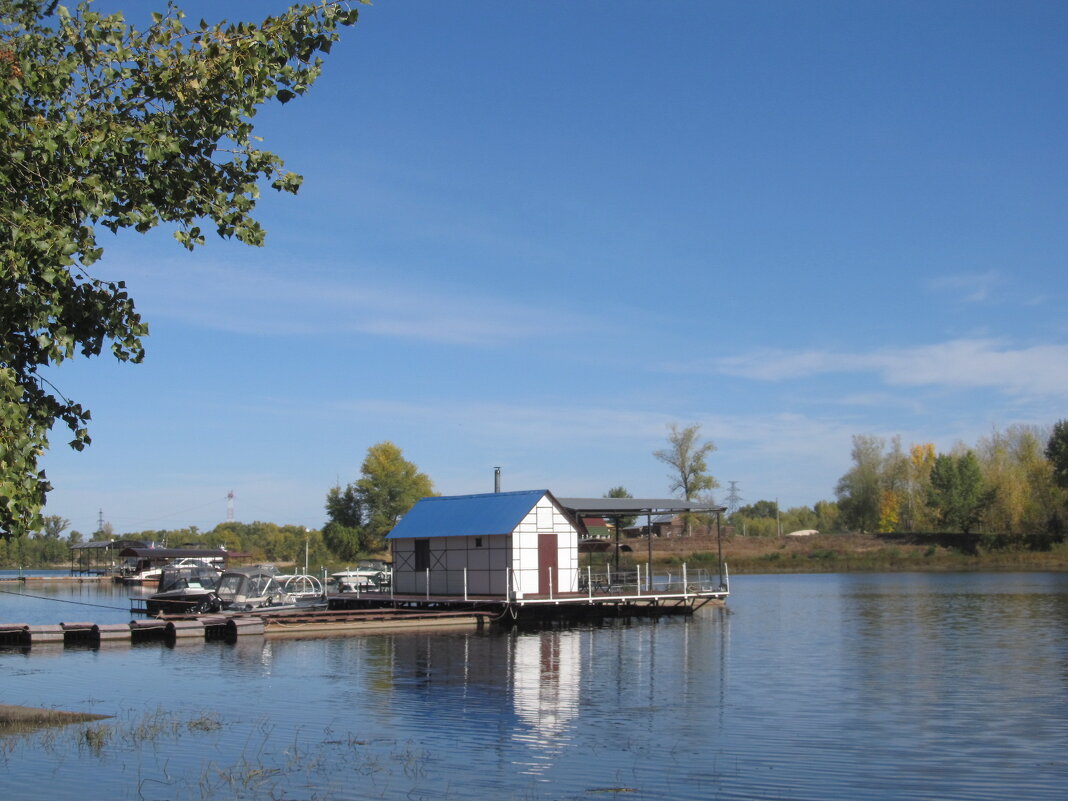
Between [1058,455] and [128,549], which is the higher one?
[1058,455]

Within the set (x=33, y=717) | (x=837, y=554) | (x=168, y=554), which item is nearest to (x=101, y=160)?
(x=33, y=717)

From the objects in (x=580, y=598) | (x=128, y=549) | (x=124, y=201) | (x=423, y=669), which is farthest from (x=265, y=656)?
(x=128, y=549)

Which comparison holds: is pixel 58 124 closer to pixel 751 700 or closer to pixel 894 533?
pixel 751 700

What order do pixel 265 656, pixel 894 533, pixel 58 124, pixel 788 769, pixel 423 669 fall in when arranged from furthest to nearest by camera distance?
pixel 894 533 → pixel 265 656 → pixel 423 669 → pixel 788 769 → pixel 58 124

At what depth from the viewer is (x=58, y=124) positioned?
9.55m

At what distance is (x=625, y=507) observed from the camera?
1761 inches

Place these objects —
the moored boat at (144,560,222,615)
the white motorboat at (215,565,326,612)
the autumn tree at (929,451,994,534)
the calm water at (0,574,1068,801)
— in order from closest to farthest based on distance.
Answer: the calm water at (0,574,1068,801) < the white motorboat at (215,565,326,612) < the moored boat at (144,560,222,615) < the autumn tree at (929,451,994,534)

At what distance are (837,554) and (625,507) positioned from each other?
57075mm

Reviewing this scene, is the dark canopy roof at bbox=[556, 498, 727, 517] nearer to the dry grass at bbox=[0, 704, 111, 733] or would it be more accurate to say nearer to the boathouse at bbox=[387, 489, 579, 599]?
the boathouse at bbox=[387, 489, 579, 599]

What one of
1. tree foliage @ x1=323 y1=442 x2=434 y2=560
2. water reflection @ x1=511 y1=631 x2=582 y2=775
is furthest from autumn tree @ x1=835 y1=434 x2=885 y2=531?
water reflection @ x1=511 y1=631 x2=582 y2=775

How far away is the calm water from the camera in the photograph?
564 inches

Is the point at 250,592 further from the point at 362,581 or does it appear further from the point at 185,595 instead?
the point at 362,581

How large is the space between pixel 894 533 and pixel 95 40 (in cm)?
9667

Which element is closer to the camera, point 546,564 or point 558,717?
point 558,717
